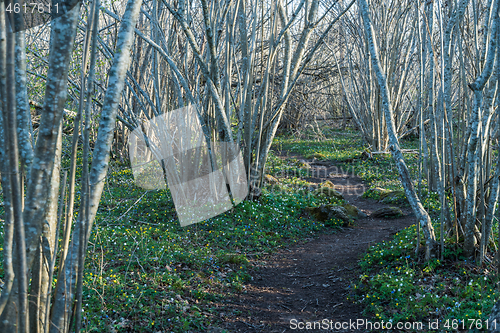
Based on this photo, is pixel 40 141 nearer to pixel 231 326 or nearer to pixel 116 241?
pixel 231 326

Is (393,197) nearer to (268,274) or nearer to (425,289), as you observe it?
(268,274)

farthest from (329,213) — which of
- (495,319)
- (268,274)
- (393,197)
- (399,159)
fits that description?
(495,319)

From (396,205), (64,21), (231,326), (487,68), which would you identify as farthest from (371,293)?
(396,205)

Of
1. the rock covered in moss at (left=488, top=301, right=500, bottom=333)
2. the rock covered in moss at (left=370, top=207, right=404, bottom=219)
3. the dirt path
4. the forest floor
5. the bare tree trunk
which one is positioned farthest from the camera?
the rock covered in moss at (left=370, top=207, right=404, bottom=219)

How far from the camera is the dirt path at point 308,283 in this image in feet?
13.6

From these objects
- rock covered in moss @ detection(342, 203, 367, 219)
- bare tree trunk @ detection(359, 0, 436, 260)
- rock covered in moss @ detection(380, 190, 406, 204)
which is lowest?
rock covered in moss @ detection(342, 203, 367, 219)

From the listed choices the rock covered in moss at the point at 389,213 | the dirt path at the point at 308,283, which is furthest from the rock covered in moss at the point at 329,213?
the rock covered in moss at the point at 389,213

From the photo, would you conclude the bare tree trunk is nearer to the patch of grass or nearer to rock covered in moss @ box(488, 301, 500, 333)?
the patch of grass

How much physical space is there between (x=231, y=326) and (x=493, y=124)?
432cm

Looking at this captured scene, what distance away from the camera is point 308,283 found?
17.0 feet

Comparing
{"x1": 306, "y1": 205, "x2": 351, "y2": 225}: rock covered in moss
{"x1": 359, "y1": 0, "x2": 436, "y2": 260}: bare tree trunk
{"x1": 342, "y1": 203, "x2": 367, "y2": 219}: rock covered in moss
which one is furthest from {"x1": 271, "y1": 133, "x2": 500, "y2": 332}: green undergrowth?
{"x1": 342, "y1": 203, "x2": 367, "y2": 219}: rock covered in moss

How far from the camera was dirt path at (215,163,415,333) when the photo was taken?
163 inches

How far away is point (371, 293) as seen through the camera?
433 centimetres

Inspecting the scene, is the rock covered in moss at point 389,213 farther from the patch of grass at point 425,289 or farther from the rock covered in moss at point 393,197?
the patch of grass at point 425,289
